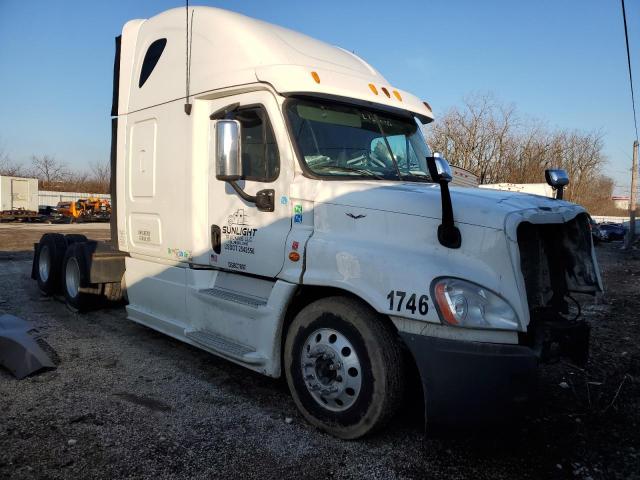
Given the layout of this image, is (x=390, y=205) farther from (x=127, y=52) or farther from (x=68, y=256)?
(x=68, y=256)

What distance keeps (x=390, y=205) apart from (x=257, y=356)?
1.65 m

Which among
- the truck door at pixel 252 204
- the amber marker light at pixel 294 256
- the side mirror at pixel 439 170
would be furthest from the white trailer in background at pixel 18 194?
the side mirror at pixel 439 170

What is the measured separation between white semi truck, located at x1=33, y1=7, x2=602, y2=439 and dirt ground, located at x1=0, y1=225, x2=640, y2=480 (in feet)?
1.08

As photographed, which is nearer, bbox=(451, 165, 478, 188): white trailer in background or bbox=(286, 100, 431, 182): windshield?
bbox=(286, 100, 431, 182): windshield

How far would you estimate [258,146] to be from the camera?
13.1 feet

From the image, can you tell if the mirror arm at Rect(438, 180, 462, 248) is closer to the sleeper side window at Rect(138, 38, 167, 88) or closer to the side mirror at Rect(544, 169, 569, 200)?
the side mirror at Rect(544, 169, 569, 200)

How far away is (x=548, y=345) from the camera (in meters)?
3.14

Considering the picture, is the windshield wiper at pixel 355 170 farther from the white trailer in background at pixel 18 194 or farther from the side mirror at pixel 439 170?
the white trailer in background at pixel 18 194

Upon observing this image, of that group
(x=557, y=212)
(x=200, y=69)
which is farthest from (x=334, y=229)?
(x=200, y=69)

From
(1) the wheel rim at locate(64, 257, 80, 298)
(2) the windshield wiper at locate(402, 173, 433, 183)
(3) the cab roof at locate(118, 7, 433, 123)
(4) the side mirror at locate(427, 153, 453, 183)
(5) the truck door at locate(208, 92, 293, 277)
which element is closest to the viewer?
(4) the side mirror at locate(427, 153, 453, 183)

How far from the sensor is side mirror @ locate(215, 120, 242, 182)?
3658 mm

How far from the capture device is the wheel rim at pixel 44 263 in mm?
7801

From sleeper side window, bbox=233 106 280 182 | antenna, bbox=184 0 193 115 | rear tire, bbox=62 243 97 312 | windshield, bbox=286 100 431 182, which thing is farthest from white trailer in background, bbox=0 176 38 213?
windshield, bbox=286 100 431 182

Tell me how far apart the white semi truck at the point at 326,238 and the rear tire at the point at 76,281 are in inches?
54.0
